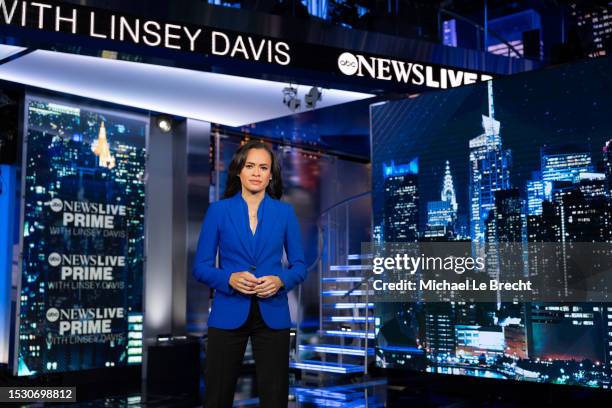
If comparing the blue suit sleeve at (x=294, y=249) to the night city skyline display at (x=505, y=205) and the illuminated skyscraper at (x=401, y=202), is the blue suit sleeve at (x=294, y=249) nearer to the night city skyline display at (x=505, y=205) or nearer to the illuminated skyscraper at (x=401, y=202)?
the night city skyline display at (x=505, y=205)

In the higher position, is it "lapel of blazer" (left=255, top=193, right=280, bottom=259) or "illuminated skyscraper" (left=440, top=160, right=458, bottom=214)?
"illuminated skyscraper" (left=440, top=160, right=458, bottom=214)

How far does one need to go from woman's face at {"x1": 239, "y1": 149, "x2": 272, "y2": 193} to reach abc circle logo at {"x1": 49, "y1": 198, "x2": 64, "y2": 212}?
5.12m

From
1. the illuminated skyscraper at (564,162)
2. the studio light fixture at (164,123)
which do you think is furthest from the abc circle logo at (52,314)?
the illuminated skyscraper at (564,162)

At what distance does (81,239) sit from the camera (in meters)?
7.05

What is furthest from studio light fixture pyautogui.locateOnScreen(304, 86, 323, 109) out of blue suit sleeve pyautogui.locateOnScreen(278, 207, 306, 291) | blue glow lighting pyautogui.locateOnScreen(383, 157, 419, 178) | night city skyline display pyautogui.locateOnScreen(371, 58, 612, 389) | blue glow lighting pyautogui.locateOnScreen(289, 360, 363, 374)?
blue suit sleeve pyautogui.locateOnScreen(278, 207, 306, 291)

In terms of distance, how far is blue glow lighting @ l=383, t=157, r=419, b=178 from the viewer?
5.58 m

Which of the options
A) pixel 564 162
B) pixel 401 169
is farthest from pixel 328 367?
pixel 564 162

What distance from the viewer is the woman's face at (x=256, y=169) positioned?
7.25ft

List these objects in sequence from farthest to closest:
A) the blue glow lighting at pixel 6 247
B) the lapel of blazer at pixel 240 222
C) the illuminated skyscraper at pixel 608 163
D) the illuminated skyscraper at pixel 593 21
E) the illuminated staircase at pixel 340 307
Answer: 1. the illuminated skyscraper at pixel 593 21
2. the illuminated staircase at pixel 340 307
3. the blue glow lighting at pixel 6 247
4. the illuminated skyscraper at pixel 608 163
5. the lapel of blazer at pixel 240 222

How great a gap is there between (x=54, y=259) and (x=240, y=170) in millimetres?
5113

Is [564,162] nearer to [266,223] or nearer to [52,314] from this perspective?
[266,223]

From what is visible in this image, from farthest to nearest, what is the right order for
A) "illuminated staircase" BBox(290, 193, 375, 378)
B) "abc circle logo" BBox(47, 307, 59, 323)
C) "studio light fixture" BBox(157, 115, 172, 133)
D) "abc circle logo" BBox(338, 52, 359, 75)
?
"studio light fixture" BBox(157, 115, 172, 133)
"illuminated staircase" BBox(290, 193, 375, 378)
"abc circle logo" BBox(47, 307, 59, 323)
"abc circle logo" BBox(338, 52, 359, 75)

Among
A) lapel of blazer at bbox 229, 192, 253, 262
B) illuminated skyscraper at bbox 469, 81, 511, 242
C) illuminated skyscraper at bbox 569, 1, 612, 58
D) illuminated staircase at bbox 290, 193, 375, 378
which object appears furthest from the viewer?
illuminated skyscraper at bbox 569, 1, 612, 58

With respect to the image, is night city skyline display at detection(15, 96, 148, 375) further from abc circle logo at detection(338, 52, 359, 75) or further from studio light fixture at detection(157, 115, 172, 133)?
abc circle logo at detection(338, 52, 359, 75)
